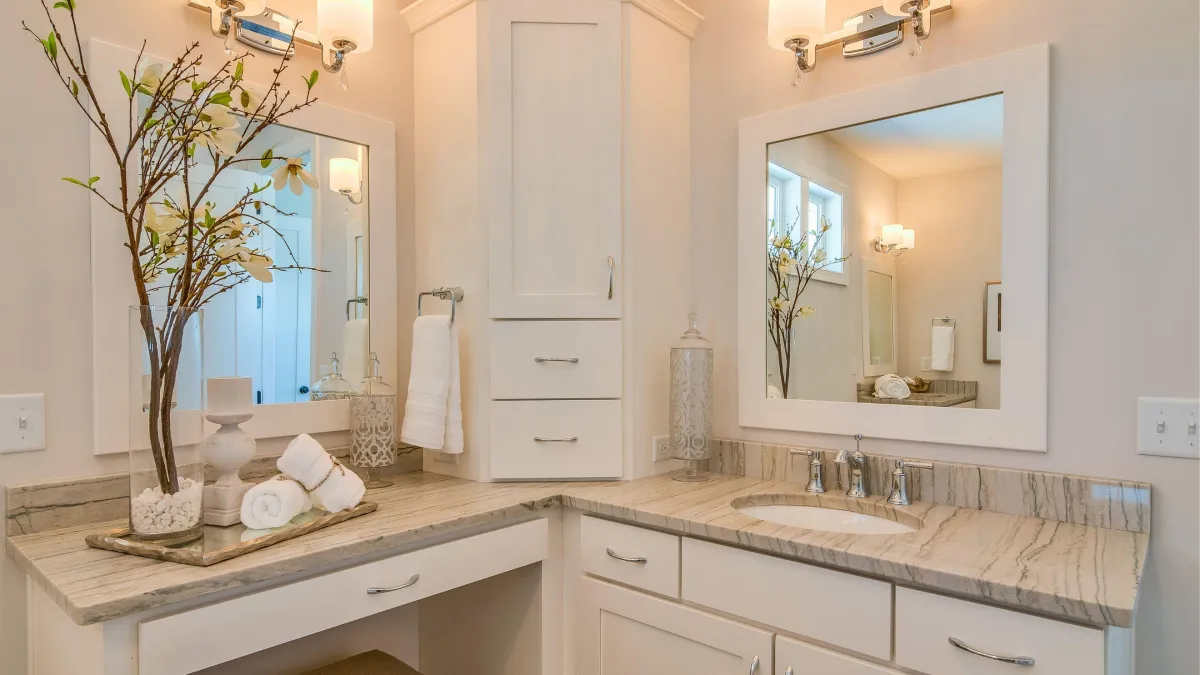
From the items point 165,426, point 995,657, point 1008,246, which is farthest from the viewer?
point 1008,246

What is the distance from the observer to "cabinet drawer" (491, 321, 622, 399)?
6.07 ft

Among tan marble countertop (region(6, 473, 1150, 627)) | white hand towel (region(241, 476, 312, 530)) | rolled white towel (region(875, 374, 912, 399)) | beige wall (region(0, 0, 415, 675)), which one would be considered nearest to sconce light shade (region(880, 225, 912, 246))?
rolled white towel (region(875, 374, 912, 399))

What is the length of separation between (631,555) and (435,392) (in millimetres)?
675

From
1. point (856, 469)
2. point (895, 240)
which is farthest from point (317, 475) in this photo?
point (895, 240)

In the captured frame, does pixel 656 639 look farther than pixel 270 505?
Yes

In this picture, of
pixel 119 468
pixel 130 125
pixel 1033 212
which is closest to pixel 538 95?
pixel 130 125

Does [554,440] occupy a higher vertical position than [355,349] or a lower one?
lower

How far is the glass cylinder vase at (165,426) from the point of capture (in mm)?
1239

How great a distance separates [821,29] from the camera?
1.69 m

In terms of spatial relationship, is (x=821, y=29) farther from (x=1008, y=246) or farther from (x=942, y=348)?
(x=942, y=348)

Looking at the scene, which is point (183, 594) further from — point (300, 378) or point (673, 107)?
point (673, 107)

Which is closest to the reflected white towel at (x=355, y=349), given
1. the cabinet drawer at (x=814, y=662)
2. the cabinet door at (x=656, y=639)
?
the cabinet door at (x=656, y=639)

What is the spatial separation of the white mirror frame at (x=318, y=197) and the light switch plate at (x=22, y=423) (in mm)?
91

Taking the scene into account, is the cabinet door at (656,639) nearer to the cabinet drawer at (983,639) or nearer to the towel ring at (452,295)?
the cabinet drawer at (983,639)
